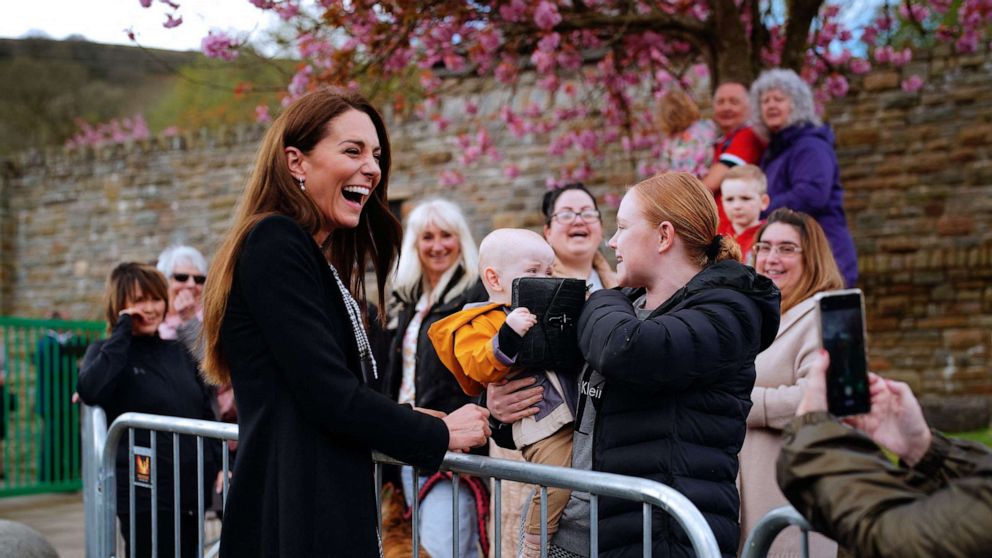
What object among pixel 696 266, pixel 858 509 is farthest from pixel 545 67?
pixel 858 509

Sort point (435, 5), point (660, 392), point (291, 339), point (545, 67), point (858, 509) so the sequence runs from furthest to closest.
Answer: point (545, 67) < point (435, 5) < point (660, 392) < point (291, 339) < point (858, 509)

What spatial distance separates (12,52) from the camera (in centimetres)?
4256

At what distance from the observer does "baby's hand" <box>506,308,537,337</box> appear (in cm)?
239

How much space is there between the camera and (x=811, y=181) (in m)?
5.25

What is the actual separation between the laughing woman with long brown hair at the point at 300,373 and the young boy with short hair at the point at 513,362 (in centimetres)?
15

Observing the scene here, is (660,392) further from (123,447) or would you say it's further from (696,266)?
(123,447)

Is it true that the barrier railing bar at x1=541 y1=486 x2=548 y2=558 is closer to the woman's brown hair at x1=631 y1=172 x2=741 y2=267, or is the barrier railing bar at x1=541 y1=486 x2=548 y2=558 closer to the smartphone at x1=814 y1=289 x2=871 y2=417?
the woman's brown hair at x1=631 y1=172 x2=741 y2=267

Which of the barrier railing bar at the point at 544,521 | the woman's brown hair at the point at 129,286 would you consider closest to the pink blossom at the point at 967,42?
the woman's brown hair at the point at 129,286

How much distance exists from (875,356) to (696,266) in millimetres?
9032

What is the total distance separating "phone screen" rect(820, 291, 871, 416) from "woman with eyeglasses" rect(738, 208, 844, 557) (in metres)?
1.65

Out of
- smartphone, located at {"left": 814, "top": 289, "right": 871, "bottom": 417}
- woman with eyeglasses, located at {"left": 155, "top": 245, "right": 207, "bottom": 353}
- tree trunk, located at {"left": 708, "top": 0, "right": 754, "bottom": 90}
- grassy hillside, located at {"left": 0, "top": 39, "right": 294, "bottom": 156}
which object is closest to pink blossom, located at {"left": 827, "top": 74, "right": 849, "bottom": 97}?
tree trunk, located at {"left": 708, "top": 0, "right": 754, "bottom": 90}

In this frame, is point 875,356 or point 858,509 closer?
point 858,509

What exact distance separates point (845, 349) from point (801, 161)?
3972mm

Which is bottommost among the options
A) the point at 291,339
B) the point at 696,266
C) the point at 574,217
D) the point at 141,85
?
the point at 291,339
